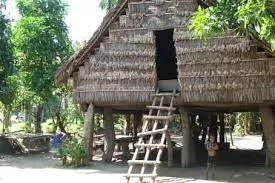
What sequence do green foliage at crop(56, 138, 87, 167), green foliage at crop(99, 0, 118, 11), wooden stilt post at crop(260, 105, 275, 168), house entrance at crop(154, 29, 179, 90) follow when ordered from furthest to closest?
green foliage at crop(99, 0, 118, 11), house entrance at crop(154, 29, 179, 90), green foliage at crop(56, 138, 87, 167), wooden stilt post at crop(260, 105, 275, 168)

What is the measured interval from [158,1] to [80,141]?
4978mm

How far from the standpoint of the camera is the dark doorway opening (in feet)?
56.0

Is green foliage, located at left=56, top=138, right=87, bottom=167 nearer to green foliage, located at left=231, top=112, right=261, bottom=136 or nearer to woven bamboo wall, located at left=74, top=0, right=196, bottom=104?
woven bamboo wall, located at left=74, top=0, right=196, bottom=104

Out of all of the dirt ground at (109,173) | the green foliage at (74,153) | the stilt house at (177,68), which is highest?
the stilt house at (177,68)

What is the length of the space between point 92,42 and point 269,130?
225 inches

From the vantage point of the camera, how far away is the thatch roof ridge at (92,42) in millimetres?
13688

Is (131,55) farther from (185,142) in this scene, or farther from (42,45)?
(42,45)

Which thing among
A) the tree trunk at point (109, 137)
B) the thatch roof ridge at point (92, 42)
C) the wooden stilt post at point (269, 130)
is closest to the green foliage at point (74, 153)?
the tree trunk at point (109, 137)

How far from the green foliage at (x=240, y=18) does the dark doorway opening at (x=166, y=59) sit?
313 inches

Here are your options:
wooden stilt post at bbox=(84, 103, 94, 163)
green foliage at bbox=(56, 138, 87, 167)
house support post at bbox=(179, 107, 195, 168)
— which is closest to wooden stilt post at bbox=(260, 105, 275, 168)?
house support post at bbox=(179, 107, 195, 168)

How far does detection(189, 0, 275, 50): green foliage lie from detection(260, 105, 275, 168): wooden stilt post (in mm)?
4623

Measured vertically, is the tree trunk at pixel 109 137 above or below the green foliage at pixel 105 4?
below

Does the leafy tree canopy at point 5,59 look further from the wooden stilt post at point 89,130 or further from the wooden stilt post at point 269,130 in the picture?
the wooden stilt post at point 269,130

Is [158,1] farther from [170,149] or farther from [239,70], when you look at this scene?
[170,149]
